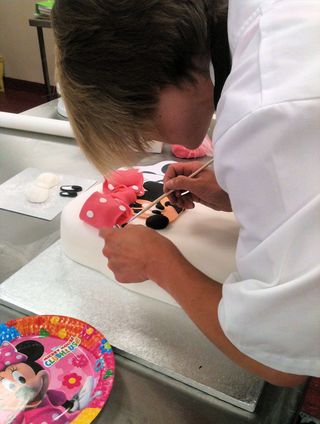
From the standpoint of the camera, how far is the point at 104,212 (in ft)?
2.49

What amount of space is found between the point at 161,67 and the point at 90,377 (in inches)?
15.8

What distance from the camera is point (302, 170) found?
0.39 m

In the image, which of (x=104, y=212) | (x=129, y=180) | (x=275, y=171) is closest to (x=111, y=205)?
(x=104, y=212)

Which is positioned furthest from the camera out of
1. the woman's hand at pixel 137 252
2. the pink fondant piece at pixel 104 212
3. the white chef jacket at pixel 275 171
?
the pink fondant piece at pixel 104 212

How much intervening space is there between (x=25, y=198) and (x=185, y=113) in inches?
23.7

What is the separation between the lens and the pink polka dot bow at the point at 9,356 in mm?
564

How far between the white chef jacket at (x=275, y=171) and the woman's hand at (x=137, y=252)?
0.17 meters

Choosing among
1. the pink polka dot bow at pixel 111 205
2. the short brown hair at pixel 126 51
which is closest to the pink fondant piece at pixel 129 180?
the pink polka dot bow at pixel 111 205

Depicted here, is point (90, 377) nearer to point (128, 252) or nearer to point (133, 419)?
point (133, 419)

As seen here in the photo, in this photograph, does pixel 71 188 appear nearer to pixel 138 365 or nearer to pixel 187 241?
pixel 187 241

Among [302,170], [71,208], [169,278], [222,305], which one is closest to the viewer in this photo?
[302,170]

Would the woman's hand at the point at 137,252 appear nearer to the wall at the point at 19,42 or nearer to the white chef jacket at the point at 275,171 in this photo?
the white chef jacket at the point at 275,171

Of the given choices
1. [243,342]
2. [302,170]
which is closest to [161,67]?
[302,170]

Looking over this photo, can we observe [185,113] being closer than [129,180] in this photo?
Yes
